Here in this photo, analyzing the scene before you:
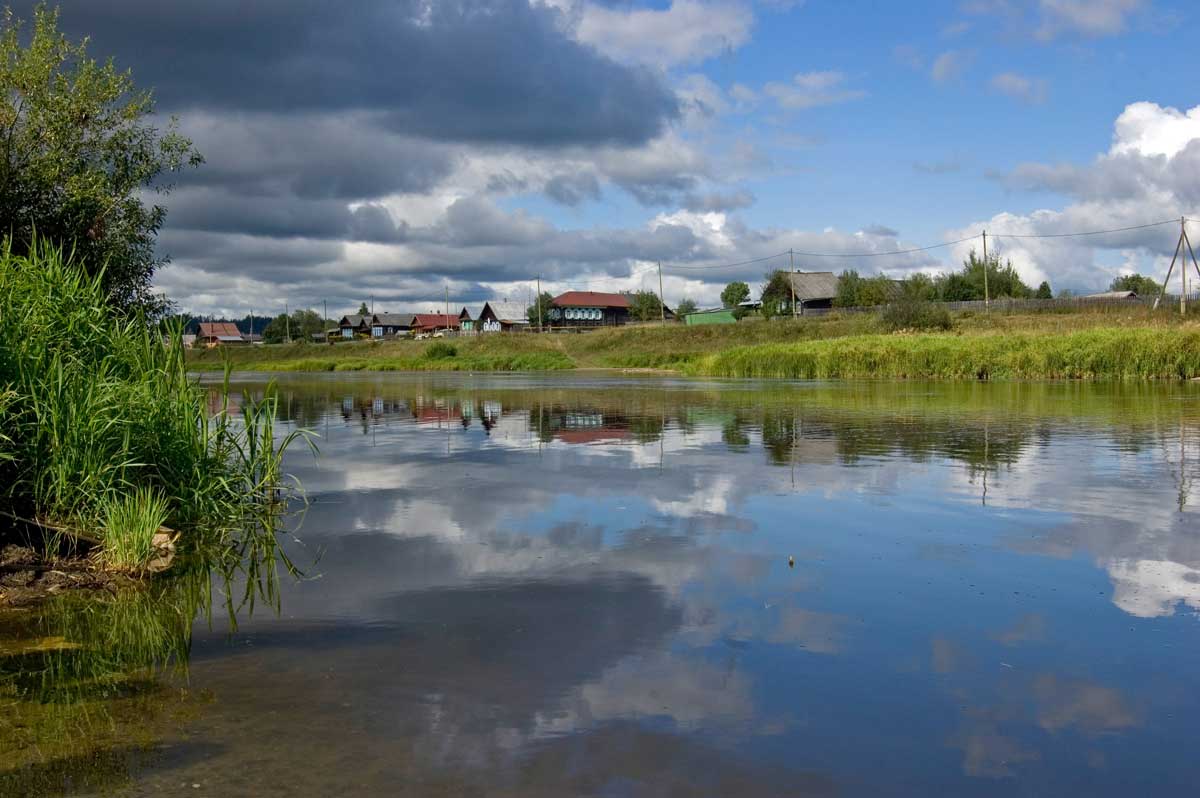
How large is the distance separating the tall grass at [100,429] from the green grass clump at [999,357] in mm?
41042

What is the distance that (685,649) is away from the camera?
21.6 feet

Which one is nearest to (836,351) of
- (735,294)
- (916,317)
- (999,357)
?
(999,357)

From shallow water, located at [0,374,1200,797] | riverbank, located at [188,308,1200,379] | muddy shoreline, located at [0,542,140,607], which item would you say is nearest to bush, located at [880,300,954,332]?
riverbank, located at [188,308,1200,379]

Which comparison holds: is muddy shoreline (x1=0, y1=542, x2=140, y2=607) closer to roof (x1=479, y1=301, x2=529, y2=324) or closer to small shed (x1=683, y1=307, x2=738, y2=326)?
small shed (x1=683, y1=307, x2=738, y2=326)

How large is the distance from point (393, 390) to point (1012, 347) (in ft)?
101

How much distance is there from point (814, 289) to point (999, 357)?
208 ft

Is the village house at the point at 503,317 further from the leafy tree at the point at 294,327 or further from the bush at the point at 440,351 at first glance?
the bush at the point at 440,351

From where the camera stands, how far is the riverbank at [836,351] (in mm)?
43062

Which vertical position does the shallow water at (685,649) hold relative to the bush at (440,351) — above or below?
below

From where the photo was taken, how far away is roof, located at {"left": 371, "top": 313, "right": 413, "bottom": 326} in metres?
160

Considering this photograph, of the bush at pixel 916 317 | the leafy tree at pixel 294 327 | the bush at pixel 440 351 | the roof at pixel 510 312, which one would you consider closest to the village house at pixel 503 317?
the roof at pixel 510 312

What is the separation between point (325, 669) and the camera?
628 cm

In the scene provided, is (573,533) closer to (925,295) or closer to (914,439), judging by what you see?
(914,439)

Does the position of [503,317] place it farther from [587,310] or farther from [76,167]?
[76,167]
